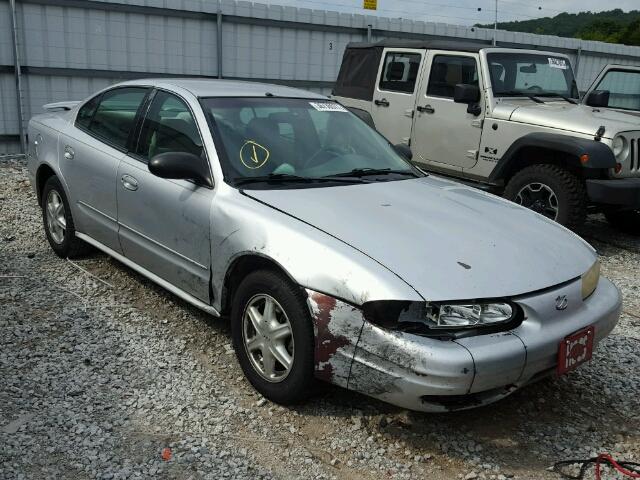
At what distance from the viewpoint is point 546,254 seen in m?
3.11

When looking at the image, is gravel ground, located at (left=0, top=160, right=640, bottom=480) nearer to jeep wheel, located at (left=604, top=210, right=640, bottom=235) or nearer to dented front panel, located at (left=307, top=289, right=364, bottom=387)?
dented front panel, located at (left=307, top=289, right=364, bottom=387)

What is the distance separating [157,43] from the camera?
33.7 feet

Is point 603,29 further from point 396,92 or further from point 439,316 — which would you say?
point 439,316

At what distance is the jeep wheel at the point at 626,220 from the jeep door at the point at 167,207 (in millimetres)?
5270

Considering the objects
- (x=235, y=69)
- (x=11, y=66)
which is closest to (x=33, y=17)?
(x=11, y=66)

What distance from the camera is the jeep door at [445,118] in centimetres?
675

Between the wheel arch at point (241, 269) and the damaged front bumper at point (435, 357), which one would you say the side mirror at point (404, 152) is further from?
the damaged front bumper at point (435, 357)

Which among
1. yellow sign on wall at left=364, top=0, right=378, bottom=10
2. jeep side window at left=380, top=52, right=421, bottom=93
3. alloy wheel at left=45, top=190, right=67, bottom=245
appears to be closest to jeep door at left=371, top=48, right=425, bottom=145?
jeep side window at left=380, top=52, right=421, bottom=93

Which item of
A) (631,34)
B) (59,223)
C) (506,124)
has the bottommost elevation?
(59,223)

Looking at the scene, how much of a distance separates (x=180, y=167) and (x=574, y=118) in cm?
433

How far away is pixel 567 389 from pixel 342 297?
5.31 ft

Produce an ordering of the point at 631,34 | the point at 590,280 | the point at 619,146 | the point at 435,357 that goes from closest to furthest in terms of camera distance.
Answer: the point at 435,357 < the point at 590,280 < the point at 619,146 < the point at 631,34

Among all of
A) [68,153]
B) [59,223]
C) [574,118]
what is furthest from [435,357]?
[574,118]

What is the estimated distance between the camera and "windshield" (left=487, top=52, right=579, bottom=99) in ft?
22.1
